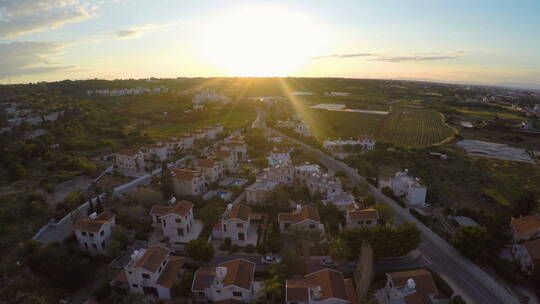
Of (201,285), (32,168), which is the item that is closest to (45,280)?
(201,285)

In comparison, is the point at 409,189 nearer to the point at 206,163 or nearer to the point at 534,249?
the point at 534,249

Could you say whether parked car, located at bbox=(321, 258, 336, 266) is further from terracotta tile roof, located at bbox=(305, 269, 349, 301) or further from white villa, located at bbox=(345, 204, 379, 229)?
white villa, located at bbox=(345, 204, 379, 229)

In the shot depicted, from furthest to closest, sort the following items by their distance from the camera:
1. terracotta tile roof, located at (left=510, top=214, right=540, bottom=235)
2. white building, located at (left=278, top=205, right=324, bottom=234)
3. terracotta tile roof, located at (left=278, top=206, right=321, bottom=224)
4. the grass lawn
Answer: the grass lawn < terracotta tile roof, located at (left=278, top=206, right=321, bottom=224) < white building, located at (left=278, top=205, right=324, bottom=234) < terracotta tile roof, located at (left=510, top=214, right=540, bottom=235)

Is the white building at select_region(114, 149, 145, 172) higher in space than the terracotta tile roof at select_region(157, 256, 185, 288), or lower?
higher

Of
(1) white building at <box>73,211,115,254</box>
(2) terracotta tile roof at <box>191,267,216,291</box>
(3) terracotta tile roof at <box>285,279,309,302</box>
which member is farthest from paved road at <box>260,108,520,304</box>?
(1) white building at <box>73,211,115,254</box>

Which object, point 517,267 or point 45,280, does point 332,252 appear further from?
point 45,280
